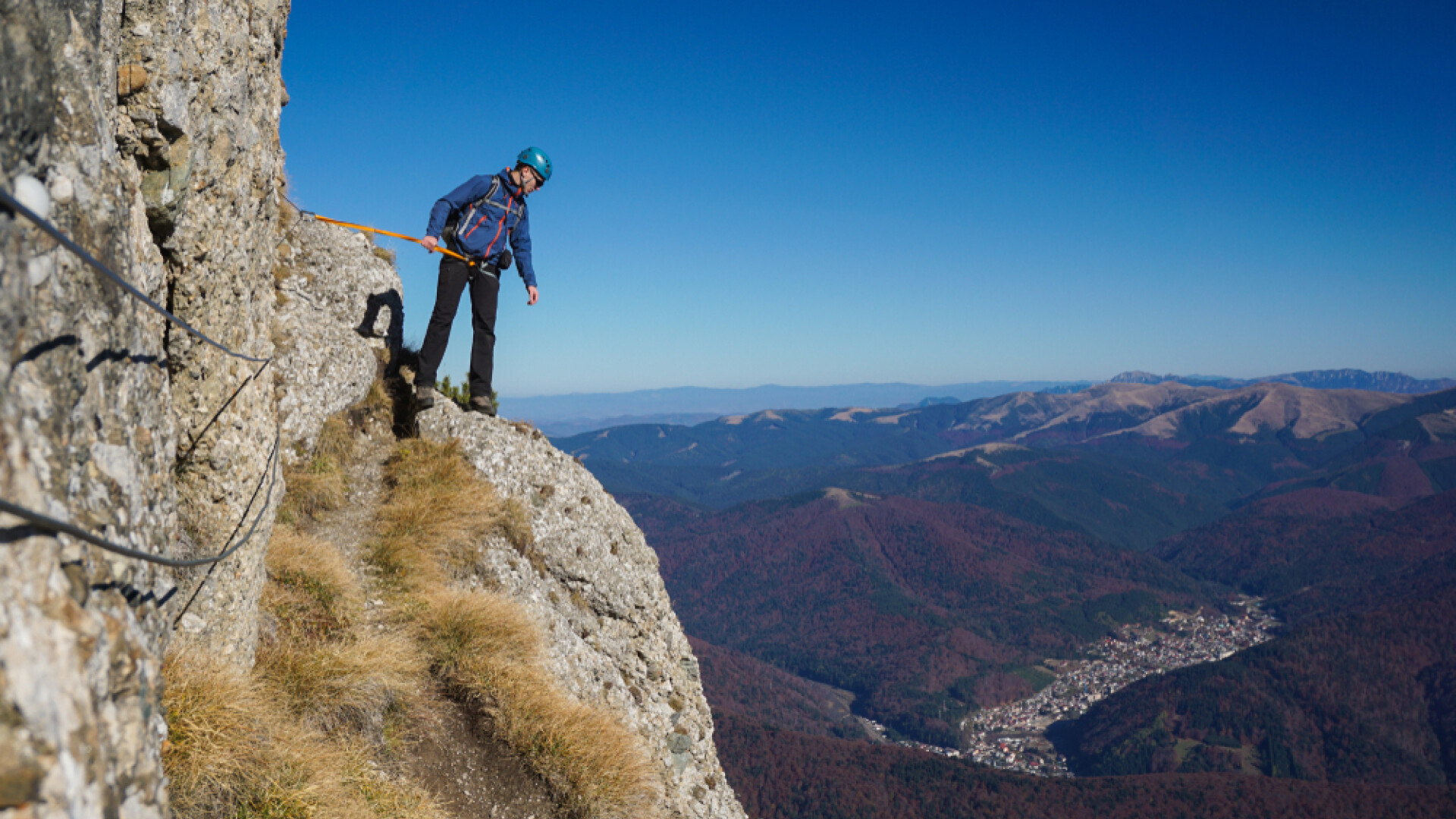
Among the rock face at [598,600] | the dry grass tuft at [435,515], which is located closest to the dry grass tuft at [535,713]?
the dry grass tuft at [435,515]

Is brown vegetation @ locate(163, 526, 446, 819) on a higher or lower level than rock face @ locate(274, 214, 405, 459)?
lower

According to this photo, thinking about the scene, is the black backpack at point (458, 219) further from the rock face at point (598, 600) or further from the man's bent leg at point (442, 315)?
the rock face at point (598, 600)

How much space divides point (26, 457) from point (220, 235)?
3.47 meters

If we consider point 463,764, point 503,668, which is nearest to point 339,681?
point 463,764

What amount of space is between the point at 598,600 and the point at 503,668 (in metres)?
3.63

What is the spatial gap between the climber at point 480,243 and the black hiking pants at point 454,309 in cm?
1

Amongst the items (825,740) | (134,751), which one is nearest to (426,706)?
(134,751)

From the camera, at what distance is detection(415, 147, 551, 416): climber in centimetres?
1021

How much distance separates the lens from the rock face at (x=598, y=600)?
32.0ft

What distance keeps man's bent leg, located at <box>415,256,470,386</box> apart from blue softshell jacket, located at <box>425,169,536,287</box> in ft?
1.07

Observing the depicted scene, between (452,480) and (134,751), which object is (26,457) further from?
(452,480)

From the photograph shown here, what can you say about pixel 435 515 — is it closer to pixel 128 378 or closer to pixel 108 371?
pixel 128 378

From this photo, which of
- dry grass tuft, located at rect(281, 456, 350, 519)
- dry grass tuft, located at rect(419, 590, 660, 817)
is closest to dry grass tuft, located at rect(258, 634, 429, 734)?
dry grass tuft, located at rect(419, 590, 660, 817)

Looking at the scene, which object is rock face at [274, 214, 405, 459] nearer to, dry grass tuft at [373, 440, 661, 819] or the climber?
the climber
